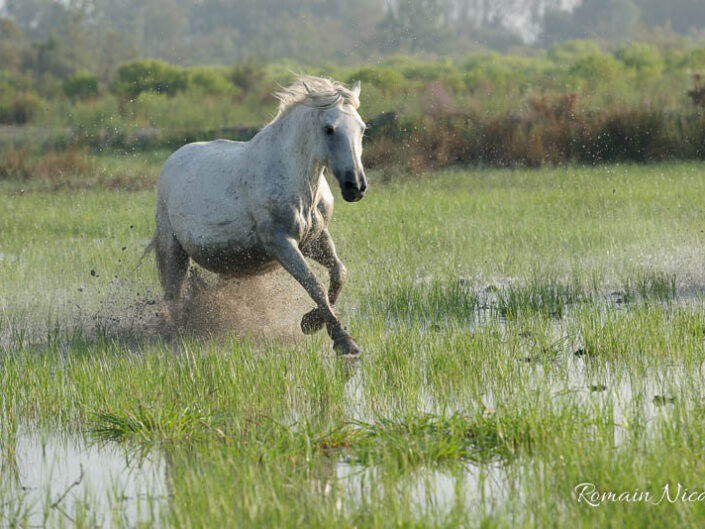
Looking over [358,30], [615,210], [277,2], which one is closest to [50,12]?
[277,2]

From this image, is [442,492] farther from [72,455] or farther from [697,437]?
[72,455]

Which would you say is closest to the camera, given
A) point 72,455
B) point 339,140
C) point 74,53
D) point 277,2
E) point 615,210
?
point 72,455

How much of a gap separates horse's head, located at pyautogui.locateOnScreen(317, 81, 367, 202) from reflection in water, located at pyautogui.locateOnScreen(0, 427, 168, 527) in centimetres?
212

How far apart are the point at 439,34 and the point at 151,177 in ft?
142

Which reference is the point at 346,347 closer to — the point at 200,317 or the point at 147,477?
the point at 200,317

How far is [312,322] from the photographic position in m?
6.79

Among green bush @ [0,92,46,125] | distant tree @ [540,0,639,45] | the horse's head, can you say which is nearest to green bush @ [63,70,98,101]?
green bush @ [0,92,46,125]

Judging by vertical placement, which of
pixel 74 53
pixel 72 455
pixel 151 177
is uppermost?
pixel 74 53

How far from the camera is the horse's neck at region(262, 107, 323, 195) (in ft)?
22.1

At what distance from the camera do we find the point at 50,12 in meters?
72.5

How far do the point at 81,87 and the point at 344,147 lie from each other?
25.3 metres

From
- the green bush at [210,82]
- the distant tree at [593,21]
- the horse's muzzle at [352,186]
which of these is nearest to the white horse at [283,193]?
the horse's muzzle at [352,186]

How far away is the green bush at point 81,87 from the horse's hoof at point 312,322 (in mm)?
23347

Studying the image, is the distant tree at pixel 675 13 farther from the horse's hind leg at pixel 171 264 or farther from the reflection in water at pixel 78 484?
the reflection in water at pixel 78 484
